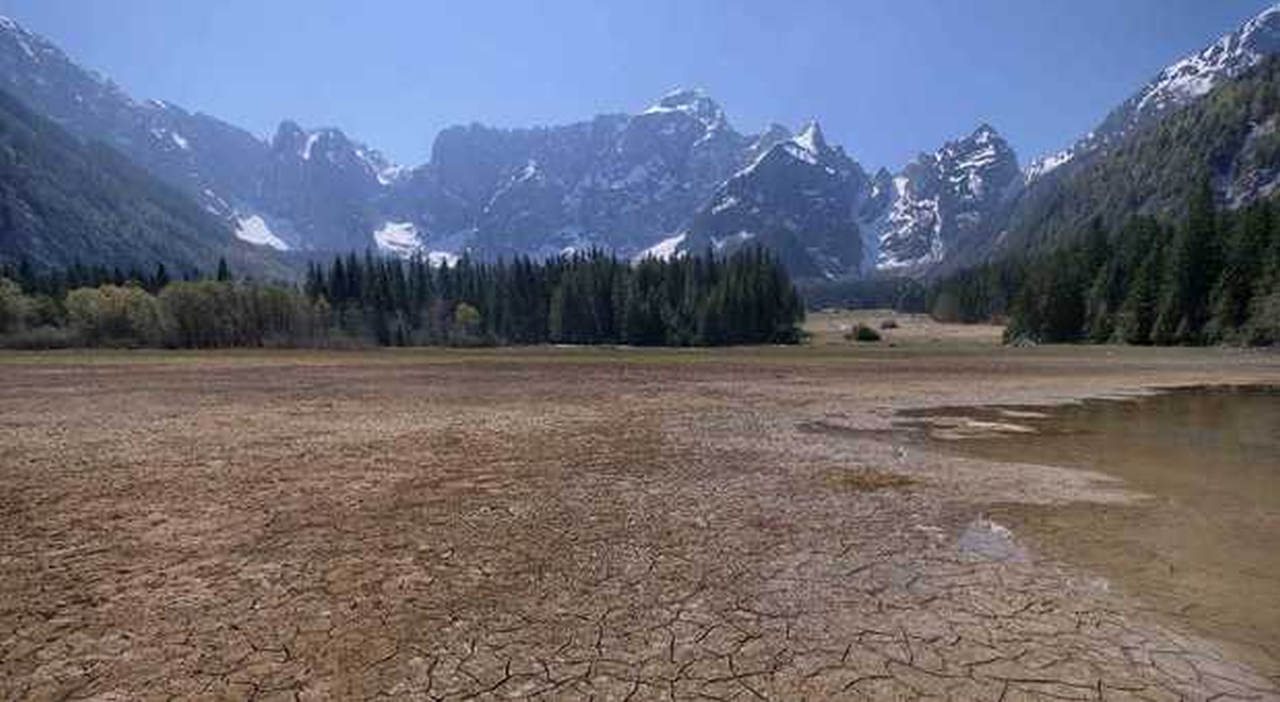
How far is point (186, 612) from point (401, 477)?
1065 cm

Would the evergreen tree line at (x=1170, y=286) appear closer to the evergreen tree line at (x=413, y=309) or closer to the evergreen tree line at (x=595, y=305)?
the evergreen tree line at (x=595, y=305)

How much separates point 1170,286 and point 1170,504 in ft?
372

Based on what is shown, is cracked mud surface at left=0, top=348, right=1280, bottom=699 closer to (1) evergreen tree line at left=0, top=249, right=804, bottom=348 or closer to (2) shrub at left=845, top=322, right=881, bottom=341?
(1) evergreen tree line at left=0, top=249, right=804, bottom=348

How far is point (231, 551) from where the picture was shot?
600 inches

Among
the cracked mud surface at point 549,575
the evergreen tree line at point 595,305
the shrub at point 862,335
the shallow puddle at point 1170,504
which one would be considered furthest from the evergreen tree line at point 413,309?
the cracked mud surface at point 549,575

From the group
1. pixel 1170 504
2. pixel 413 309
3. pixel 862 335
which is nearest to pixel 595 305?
pixel 413 309

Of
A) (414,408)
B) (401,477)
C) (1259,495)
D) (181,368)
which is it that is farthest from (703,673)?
(181,368)

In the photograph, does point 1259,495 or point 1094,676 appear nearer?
point 1094,676

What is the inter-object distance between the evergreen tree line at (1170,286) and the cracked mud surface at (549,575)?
332 feet

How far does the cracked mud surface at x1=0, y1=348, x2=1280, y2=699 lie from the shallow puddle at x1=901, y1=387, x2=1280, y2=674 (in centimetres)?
76

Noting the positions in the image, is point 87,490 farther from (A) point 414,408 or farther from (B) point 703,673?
(A) point 414,408

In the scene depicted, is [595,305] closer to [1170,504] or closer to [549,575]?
[1170,504]

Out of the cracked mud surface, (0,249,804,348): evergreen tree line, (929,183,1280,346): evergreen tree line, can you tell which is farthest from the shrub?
the cracked mud surface

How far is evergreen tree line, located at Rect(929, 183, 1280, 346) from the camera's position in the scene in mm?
106625
